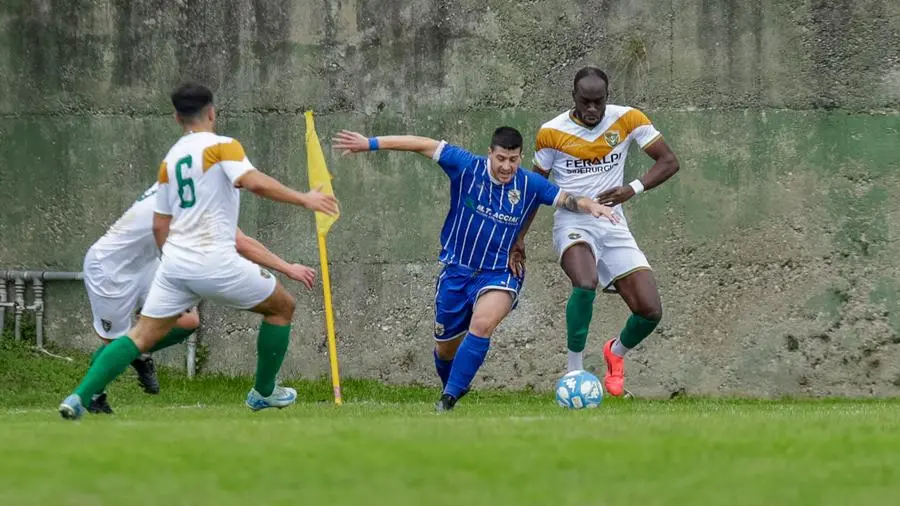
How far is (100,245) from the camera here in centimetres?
1069

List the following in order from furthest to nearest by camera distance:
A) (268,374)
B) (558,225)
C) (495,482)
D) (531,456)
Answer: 1. (558,225)
2. (268,374)
3. (531,456)
4. (495,482)

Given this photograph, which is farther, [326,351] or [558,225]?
[326,351]

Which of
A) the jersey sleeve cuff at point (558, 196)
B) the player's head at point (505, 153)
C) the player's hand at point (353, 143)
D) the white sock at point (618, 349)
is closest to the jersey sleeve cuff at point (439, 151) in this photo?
the player's head at point (505, 153)

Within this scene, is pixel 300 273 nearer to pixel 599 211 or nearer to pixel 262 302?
pixel 262 302

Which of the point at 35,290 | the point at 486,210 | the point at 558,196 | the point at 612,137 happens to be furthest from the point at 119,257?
the point at 35,290

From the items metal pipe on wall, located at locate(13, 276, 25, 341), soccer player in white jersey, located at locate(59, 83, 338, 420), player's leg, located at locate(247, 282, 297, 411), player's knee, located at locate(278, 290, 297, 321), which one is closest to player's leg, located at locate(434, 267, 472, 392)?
player's leg, located at locate(247, 282, 297, 411)

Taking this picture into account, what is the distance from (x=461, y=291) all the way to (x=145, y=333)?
8.17 ft

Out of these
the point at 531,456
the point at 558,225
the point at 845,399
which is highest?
the point at 558,225

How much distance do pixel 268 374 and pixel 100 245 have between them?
178 centimetres

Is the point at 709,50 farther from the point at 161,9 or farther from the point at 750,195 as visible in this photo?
the point at 161,9

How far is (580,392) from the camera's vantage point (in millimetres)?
10484

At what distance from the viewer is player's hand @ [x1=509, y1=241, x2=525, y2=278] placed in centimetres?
1054

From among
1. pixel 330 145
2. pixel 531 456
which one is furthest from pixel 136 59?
pixel 531 456

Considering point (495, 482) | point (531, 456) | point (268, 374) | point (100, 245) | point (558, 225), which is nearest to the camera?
point (495, 482)
